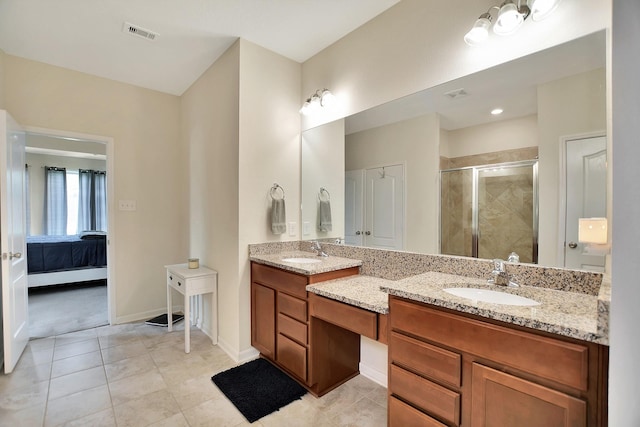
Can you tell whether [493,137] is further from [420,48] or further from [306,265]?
[306,265]

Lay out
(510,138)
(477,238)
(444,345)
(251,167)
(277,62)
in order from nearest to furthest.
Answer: (444,345)
(510,138)
(477,238)
(251,167)
(277,62)

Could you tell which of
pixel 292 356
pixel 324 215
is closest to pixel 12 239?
pixel 292 356

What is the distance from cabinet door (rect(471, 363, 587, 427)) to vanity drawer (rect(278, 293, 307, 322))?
1.11 meters

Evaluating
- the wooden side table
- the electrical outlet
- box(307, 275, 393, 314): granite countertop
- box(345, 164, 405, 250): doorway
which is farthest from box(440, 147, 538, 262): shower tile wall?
the electrical outlet

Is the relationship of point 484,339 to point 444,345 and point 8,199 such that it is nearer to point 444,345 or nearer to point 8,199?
point 444,345

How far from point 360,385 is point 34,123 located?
147 inches

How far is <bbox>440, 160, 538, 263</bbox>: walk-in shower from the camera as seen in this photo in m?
1.50

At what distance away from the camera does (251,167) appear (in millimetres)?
2494

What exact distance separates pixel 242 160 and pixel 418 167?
140 cm

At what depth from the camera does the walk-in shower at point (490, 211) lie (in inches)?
59.0

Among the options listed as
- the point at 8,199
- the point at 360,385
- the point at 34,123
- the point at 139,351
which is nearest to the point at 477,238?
the point at 360,385

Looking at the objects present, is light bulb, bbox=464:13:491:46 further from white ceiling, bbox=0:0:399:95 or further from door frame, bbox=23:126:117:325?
door frame, bbox=23:126:117:325

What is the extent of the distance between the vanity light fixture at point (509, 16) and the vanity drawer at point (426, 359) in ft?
5.10

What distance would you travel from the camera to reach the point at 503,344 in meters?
1.07
